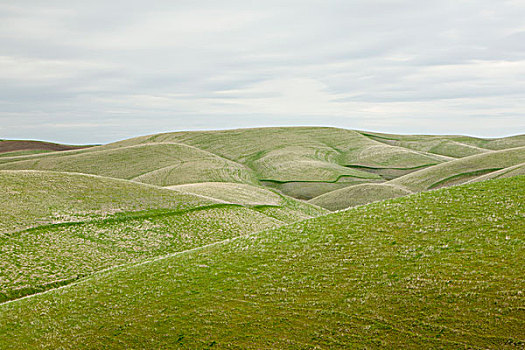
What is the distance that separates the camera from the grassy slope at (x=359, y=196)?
81.3 meters

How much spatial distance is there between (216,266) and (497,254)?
43.7ft

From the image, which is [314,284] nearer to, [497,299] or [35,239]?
[497,299]

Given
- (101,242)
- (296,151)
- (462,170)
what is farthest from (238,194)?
(296,151)

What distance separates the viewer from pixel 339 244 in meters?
21.4

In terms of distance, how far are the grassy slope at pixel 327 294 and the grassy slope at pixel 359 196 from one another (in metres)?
57.1

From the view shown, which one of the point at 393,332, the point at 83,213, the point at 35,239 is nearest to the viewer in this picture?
the point at 393,332

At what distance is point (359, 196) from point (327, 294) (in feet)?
227

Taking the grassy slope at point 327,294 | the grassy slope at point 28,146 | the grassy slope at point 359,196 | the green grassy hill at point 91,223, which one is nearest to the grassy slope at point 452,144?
the grassy slope at point 359,196

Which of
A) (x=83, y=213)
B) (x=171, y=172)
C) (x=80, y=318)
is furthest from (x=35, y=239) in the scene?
(x=171, y=172)

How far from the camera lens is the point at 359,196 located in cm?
8406

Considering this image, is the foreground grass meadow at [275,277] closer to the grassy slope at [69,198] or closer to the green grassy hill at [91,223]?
the green grassy hill at [91,223]

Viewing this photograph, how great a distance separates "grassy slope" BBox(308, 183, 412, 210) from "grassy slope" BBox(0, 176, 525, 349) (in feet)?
187

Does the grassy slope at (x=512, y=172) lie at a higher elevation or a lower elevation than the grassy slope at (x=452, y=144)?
lower

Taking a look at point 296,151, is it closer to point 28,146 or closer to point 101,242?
point 101,242
